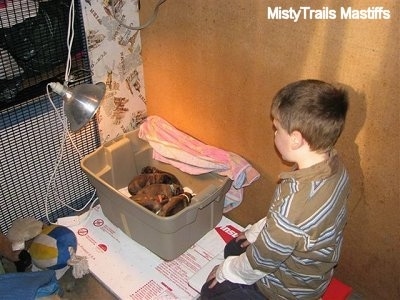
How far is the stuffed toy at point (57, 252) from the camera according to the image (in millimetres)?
1413

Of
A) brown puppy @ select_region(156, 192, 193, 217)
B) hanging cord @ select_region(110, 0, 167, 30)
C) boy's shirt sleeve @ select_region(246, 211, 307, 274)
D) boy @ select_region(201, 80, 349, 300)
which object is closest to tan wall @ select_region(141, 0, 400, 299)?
hanging cord @ select_region(110, 0, 167, 30)

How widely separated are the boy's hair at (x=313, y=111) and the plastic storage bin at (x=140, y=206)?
518mm

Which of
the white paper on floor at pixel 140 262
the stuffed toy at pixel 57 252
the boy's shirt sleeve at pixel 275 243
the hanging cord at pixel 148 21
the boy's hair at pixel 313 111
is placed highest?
the hanging cord at pixel 148 21

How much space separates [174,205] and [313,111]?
0.66m

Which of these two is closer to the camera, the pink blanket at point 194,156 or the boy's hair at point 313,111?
the boy's hair at point 313,111

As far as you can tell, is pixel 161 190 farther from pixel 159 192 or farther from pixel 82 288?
pixel 82 288

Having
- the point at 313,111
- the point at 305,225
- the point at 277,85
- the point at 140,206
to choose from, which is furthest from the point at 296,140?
the point at 140,206

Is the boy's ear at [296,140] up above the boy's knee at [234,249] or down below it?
above

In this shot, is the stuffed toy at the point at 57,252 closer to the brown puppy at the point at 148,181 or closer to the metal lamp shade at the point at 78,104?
the brown puppy at the point at 148,181

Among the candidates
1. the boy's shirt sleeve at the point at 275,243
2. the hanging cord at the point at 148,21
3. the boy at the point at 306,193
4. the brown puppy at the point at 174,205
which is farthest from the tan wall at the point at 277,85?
the boy's shirt sleeve at the point at 275,243

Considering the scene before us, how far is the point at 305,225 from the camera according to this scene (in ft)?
3.19

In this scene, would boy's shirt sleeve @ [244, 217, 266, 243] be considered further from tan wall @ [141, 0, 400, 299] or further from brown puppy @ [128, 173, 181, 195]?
brown puppy @ [128, 173, 181, 195]

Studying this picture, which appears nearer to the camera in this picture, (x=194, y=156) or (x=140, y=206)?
(x=140, y=206)

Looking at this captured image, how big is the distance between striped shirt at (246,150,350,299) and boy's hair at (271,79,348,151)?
79mm
